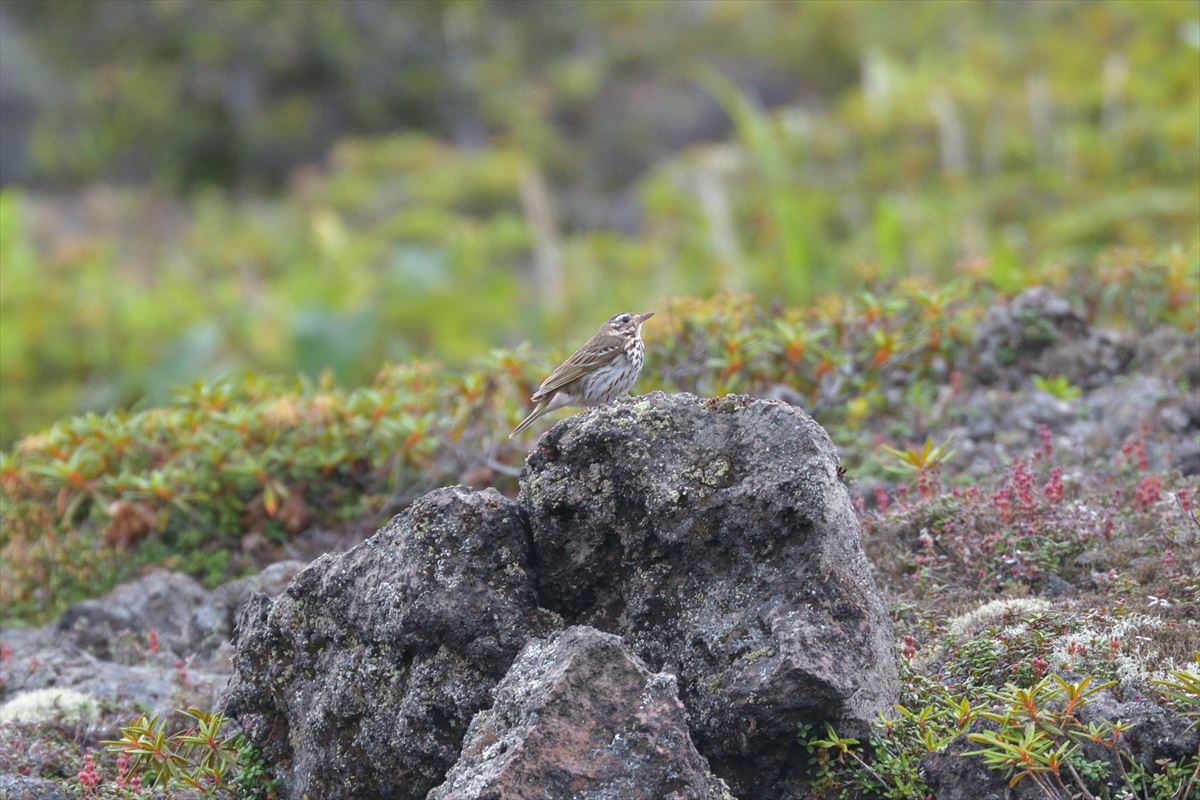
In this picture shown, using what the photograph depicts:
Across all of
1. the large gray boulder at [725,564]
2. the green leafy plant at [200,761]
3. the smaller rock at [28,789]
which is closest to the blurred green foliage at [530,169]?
the large gray boulder at [725,564]

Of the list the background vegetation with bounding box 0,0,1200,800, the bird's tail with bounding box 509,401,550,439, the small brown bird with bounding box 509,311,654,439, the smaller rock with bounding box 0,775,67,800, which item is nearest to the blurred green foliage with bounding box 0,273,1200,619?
the background vegetation with bounding box 0,0,1200,800

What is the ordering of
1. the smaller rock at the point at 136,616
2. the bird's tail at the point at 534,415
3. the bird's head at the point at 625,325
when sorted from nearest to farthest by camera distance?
the bird's tail at the point at 534,415, the bird's head at the point at 625,325, the smaller rock at the point at 136,616

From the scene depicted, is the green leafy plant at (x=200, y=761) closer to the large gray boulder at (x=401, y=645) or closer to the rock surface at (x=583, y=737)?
the large gray boulder at (x=401, y=645)

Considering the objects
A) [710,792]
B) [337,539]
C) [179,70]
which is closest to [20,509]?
[337,539]

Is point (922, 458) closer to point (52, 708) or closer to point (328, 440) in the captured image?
point (328, 440)

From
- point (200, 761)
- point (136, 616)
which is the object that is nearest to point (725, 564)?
point (200, 761)

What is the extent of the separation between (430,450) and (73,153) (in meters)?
20.2

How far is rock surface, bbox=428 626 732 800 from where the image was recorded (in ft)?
13.7

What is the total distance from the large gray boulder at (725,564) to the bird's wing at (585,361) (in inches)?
65.1

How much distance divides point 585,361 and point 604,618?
207 centimetres

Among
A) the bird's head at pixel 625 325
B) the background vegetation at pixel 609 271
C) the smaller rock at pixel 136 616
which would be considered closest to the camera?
the background vegetation at pixel 609 271

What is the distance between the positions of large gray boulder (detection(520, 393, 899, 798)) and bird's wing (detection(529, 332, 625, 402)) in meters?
1.65

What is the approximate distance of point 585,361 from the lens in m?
7.08

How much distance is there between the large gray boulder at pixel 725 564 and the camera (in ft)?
15.4
